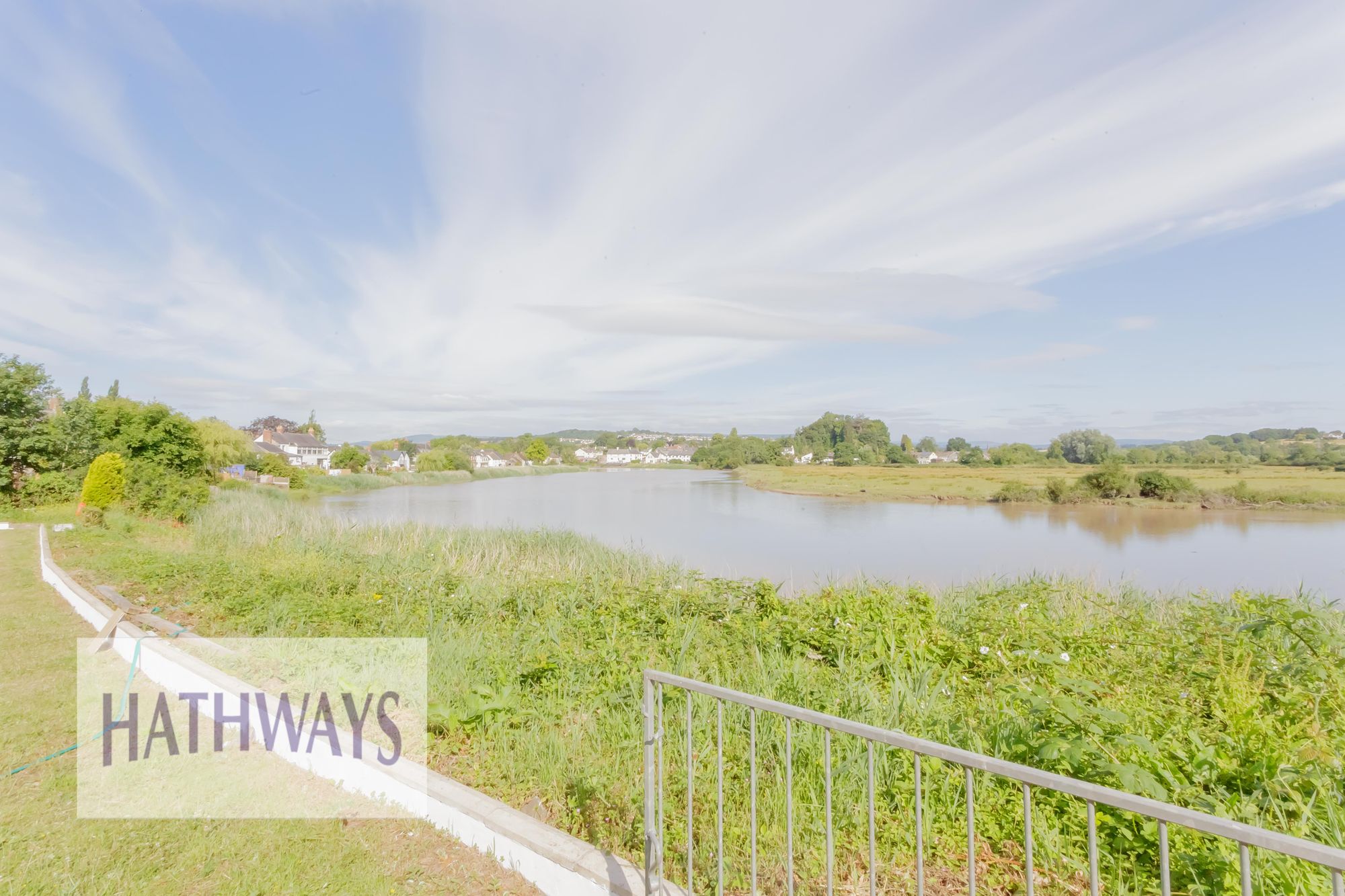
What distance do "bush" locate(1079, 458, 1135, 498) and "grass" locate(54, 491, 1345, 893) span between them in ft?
80.5

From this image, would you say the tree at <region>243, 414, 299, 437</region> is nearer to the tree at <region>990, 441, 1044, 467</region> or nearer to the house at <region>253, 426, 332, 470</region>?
the house at <region>253, 426, 332, 470</region>

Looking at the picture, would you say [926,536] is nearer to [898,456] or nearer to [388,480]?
[388,480]

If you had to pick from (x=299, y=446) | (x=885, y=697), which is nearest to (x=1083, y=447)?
(x=885, y=697)

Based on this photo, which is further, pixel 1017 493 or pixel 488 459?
pixel 488 459

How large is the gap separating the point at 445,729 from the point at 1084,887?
2683 mm

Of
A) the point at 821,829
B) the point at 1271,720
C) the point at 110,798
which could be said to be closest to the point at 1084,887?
the point at 821,829

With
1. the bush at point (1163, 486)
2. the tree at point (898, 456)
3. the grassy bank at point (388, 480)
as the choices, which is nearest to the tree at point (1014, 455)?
the tree at point (898, 456)

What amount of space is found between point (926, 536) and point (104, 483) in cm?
1951

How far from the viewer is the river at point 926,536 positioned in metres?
10.9

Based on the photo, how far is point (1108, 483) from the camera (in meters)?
26.9

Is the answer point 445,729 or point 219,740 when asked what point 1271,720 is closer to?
point 445,729

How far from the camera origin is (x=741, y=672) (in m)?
3.61

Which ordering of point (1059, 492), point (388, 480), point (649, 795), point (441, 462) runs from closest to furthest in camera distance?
point (649, 795) < point (1059, 492) < point (388, 480) < point (441, 462)

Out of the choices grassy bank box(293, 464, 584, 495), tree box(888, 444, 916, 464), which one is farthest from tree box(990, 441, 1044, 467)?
grassy bank box(293, 464, 584, 495)
